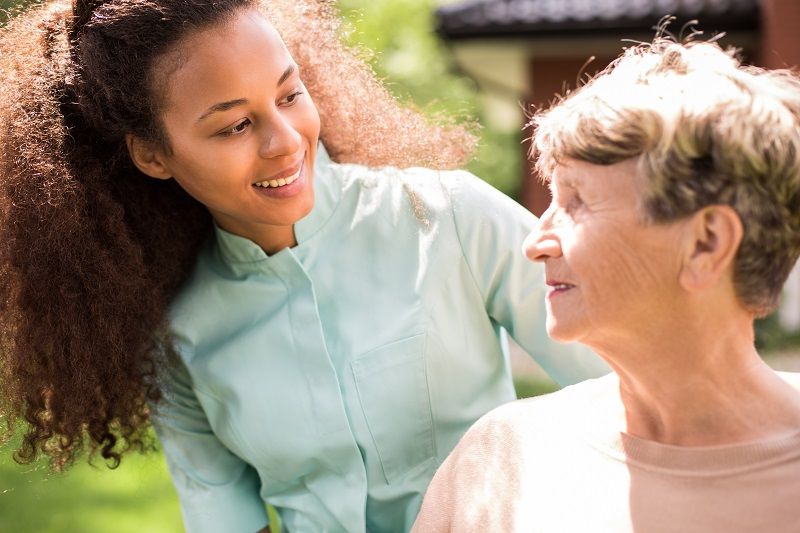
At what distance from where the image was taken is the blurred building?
870 centimetres

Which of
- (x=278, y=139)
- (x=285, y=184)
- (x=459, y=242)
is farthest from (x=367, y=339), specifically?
(x=278, y=139)

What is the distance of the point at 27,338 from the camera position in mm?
2850

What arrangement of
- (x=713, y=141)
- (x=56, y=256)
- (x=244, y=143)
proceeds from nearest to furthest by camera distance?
(x=713, y=141)
(x=244, y=143)
(x=56, y=256)

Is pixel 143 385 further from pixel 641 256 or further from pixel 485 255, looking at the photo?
pixel 641 256

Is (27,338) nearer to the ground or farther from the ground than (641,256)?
nearer to the ground

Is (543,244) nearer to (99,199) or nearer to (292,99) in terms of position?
(292,99)

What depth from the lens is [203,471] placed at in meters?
3.10

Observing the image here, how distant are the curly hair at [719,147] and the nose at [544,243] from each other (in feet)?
0.61

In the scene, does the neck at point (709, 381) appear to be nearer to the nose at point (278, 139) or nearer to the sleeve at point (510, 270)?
the sleeve at point (510, 270)

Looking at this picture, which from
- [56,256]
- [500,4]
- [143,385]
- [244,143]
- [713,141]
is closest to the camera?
[713,141]

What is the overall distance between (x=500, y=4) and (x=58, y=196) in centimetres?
734

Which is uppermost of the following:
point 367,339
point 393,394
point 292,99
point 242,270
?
point 292,99

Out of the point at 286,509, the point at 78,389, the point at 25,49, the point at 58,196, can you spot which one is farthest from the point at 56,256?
the point at 286,509

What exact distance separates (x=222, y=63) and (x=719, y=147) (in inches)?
47.0
